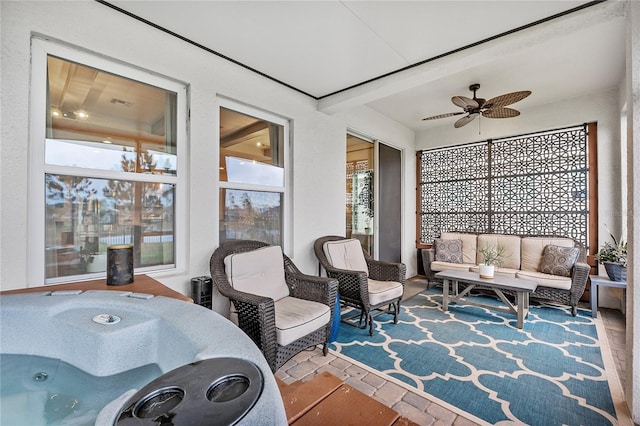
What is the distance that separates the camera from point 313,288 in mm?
2605

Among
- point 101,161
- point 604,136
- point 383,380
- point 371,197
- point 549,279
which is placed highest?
point 604,136

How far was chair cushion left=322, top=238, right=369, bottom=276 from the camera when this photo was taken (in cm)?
337

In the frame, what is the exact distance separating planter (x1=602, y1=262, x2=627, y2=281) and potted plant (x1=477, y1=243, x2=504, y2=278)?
3.73ft

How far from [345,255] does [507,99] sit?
8.12ft

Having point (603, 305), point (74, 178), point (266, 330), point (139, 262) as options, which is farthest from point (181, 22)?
point (603, 305)

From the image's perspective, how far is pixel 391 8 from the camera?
2131 mm

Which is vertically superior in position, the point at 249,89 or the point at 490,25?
the point at 490,25

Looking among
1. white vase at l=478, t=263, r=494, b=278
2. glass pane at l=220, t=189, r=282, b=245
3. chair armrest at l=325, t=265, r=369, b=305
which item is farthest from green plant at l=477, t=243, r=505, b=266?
glass pane at l=220, t=189, r=282, b=245

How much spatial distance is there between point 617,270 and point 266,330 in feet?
13.2

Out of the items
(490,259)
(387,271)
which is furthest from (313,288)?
(490,259)

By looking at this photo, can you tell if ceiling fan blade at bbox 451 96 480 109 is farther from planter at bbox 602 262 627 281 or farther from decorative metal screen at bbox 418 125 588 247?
planter at bbox 602 262 627 281

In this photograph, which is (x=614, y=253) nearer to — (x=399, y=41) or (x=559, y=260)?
(x=559, y=260)

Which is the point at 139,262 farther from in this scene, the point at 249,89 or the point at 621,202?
the point at 621,202

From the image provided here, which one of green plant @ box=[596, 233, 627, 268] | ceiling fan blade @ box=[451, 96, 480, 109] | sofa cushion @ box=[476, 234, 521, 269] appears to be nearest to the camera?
ceiling fan blade @ box=[451, 96, 480, 109]
